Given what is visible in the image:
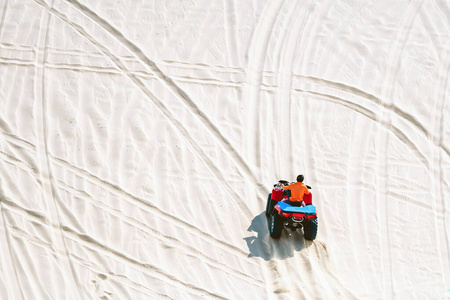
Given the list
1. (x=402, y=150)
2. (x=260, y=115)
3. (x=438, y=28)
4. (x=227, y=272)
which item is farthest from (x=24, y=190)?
(x=438, y=28)

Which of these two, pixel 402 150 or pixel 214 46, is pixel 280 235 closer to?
pixel 402 150

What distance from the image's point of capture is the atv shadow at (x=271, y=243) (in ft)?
38.5

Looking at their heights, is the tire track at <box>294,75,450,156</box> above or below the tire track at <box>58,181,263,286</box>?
above

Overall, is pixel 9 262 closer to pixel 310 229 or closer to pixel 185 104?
pixel 310 229

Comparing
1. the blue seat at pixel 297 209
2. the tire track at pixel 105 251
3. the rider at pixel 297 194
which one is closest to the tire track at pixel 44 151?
the tire track at pixel 105 251

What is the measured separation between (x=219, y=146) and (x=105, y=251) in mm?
3690

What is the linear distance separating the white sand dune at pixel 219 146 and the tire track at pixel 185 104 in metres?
0.04

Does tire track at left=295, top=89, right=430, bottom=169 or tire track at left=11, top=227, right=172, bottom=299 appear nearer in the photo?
tire track at left=11, top=227, right=172, bottom=299

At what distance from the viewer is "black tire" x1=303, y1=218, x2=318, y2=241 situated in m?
11.8

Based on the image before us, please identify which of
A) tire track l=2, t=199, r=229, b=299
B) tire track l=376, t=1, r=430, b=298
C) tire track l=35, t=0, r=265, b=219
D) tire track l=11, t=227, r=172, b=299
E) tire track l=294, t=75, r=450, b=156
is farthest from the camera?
tire track l=294, t=75, r=450, b=156

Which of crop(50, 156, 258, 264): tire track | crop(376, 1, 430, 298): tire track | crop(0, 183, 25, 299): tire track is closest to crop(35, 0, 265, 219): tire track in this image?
crop(50, 156, 258, 264): tire track

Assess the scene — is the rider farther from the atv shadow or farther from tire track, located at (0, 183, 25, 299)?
tire track, located at (0, 183, 25, 299)

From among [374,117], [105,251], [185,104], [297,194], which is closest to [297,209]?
[297,194]

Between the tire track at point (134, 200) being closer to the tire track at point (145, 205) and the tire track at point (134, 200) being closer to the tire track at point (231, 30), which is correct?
the tire track at point (145, 205)
